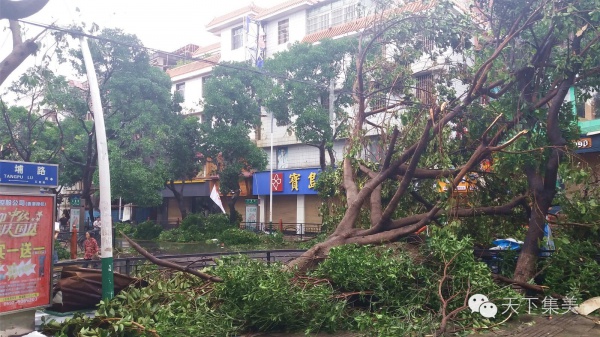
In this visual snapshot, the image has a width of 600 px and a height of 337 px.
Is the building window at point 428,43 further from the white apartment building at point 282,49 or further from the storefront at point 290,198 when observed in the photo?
the storefront at point 290,198

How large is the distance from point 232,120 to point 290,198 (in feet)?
23.0

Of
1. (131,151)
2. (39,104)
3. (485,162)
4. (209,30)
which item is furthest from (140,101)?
(485,162)

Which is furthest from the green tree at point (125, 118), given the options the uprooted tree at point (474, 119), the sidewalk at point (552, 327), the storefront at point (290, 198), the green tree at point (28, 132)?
the sidewalk at point (552, 327)

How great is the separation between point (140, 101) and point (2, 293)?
18848 mm

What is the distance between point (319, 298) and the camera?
772 centimetres

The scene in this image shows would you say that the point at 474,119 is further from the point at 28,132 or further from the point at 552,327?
the point at 28,132

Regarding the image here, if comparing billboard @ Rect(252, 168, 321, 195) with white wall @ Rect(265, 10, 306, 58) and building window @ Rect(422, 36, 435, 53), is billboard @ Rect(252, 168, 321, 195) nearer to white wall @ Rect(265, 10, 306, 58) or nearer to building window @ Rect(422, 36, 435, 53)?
white wall @ Rect(265, 10, 306, 58)

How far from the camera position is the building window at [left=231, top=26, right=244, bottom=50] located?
35.2m

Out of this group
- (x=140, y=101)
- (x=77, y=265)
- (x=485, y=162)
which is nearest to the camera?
(x=77, y=265)

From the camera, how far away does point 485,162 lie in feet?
38.7

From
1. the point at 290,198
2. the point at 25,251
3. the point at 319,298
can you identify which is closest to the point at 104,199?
the point at 25,251

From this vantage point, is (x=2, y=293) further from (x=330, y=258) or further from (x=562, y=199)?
(x=562, y=199)

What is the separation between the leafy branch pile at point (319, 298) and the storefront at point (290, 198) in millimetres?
21148

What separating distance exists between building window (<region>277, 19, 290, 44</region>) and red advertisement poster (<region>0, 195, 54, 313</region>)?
26.9 meters
